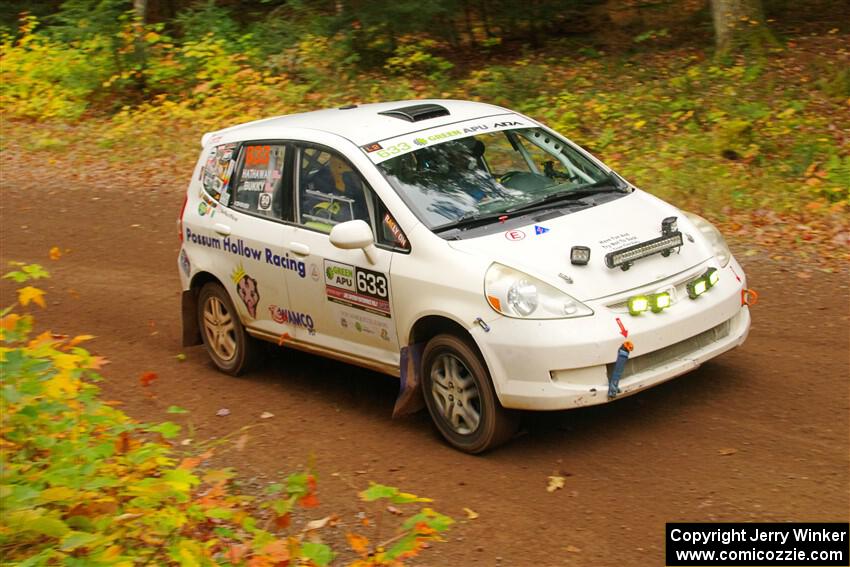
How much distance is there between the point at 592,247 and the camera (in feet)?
21.4

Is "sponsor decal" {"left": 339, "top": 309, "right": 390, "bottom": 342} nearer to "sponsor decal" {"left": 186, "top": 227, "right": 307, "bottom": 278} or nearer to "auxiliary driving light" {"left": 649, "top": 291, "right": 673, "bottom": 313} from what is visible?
"sponsor decal" {"left": 186, "top": 227, "right": 307, "bottom": 278}

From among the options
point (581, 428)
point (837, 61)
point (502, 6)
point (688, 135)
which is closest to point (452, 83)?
point (502, 6)

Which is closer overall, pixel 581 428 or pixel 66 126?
pixel 581 428

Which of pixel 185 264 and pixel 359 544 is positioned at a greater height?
pixel 185 264

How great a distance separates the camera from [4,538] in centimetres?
454

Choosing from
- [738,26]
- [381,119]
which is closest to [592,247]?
[381,119]

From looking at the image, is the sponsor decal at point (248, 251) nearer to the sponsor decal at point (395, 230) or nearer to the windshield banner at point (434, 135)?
the sponsor decal at point (395, 230)

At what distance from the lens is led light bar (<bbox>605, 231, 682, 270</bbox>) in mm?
6414

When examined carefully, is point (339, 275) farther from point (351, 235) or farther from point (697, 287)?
point (697, 287)

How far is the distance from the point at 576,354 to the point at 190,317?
12.8 feet

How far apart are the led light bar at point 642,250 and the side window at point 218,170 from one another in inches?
130

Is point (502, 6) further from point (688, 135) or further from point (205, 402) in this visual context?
point (205, 402)

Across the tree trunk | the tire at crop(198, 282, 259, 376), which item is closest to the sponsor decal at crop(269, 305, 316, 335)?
the tire at crop(198, 282, 259, 376)

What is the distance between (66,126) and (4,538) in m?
15.3
